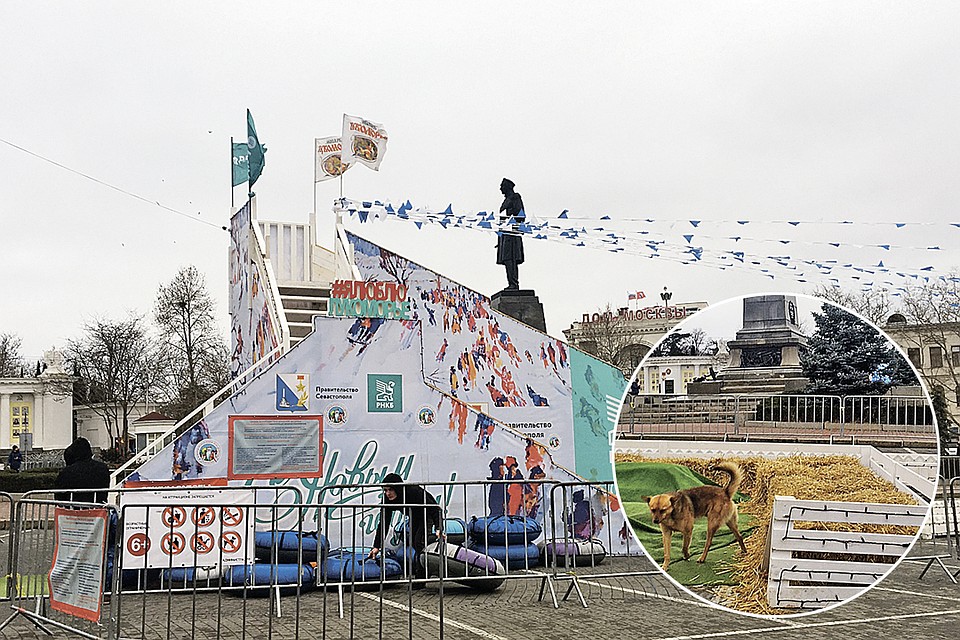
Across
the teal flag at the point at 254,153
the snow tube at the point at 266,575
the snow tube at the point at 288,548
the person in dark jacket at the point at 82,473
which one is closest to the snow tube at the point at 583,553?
the snow tube at the point at 288,548

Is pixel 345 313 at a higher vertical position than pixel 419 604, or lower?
higher

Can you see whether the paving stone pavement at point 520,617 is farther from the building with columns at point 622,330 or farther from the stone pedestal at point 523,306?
the building with columns at point 622,330

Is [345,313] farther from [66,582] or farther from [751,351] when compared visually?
[751,351]

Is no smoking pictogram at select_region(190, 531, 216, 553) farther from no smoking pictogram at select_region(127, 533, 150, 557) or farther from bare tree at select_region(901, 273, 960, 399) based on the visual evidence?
bare tree at select_region(901, 273, 960, 399)

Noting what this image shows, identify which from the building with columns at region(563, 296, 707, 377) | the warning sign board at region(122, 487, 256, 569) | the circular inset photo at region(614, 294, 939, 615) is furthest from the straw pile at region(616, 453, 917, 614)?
the building with columns at region(563, 296, 707, 377)

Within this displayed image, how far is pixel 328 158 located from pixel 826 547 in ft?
49.2

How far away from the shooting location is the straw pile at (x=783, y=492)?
5.48m

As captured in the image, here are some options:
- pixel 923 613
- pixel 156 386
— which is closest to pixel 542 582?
pixel 923 613

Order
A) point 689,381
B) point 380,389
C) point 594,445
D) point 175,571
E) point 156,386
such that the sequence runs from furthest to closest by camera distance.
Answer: point 156,386 < point 594,445 < point 380,389 < point 175,571 < point 689,381

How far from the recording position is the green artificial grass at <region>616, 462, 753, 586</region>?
5.50 meters

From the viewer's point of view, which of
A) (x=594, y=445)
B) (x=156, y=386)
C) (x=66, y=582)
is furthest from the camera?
(x=156, y=386)

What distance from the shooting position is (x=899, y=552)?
5531 millimetres

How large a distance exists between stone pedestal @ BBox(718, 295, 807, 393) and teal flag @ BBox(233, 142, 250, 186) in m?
14.8

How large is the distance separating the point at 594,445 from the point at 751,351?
8588mm
